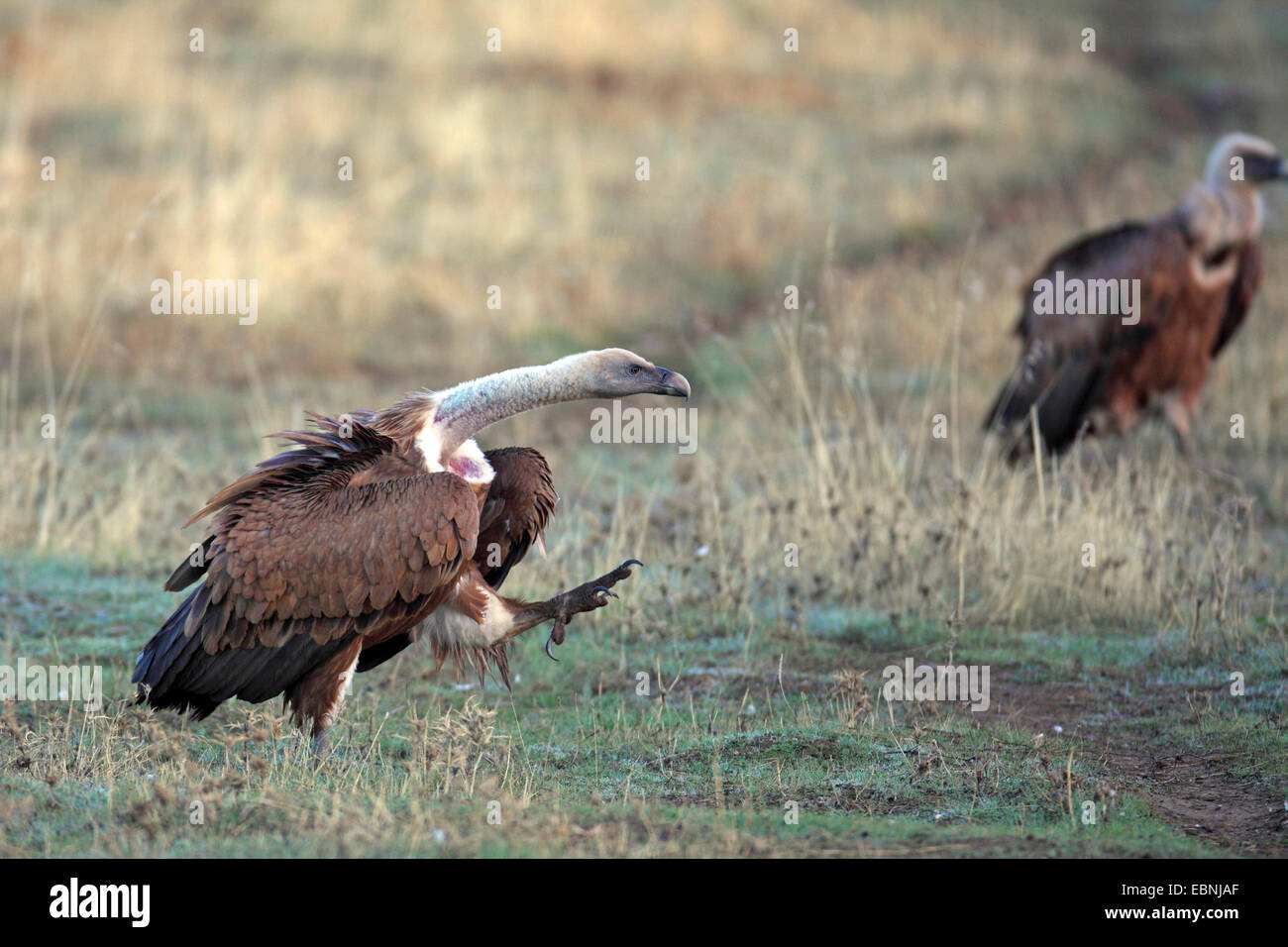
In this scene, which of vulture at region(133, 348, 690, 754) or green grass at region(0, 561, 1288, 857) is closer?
green grass at region(0, 561, 1288, 857)

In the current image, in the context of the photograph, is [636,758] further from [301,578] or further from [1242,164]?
[1242,164]

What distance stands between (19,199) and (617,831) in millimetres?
12114

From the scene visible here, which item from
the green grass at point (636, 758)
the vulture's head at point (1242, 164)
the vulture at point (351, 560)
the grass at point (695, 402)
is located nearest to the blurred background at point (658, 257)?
the grass at point (695, 402)

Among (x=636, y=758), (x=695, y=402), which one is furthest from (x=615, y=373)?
(x=695, y=402)

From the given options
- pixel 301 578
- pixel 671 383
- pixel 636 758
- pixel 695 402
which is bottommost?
pixel 636 758

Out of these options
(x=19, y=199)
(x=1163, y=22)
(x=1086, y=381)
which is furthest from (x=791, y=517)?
(x=1163, y=22)

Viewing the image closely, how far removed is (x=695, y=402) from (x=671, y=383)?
7018 millimetres

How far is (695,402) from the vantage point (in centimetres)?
1352

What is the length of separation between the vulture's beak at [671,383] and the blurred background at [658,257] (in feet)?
5.92

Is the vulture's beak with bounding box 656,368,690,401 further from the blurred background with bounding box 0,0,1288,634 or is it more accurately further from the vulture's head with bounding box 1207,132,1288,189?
the vulture's head with bounding box 1207,132,1288,189

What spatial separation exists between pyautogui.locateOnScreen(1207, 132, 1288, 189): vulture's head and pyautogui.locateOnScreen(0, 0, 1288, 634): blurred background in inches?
66.6

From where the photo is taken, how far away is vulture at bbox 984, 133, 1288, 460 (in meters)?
11.1

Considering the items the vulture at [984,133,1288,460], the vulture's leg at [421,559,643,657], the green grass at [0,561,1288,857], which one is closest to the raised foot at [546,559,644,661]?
the vulture's leg at [421,559,643,657]

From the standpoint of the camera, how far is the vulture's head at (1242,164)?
39.1 feet
